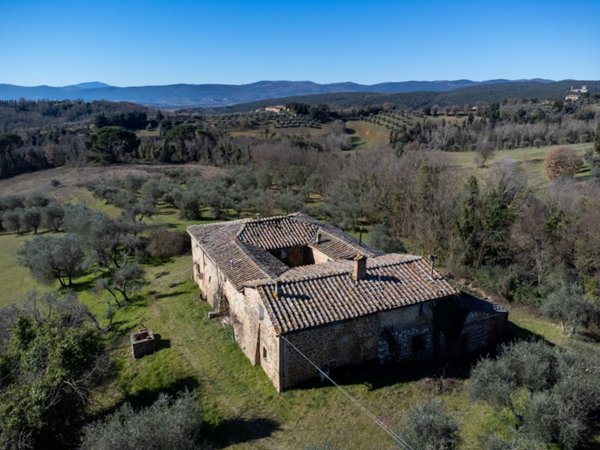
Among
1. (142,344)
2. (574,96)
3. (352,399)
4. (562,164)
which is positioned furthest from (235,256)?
(574,96)

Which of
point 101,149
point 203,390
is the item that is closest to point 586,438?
point 203,390

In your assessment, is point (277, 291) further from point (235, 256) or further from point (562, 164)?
point (562, 164)

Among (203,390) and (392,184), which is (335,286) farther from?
(392,184)

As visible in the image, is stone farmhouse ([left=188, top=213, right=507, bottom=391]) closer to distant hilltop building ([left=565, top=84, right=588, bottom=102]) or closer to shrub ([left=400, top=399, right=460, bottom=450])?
shrub ([left=400, top=399, right=460, bottom=450])

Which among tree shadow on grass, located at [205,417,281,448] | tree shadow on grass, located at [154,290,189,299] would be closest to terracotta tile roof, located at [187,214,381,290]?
tree shadow on grass, located at [154,290,189,299]

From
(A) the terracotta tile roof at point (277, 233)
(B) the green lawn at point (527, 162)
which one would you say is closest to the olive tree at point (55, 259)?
(A) the terracotta tile roof at point (277, 233)

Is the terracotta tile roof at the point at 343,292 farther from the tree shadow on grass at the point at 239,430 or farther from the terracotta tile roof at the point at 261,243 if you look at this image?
the tree shadow on grass at the point at 239,430

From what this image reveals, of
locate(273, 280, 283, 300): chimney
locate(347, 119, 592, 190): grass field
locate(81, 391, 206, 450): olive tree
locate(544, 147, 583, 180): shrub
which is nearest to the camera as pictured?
locate(81, 391, 206, 450): olive tree
